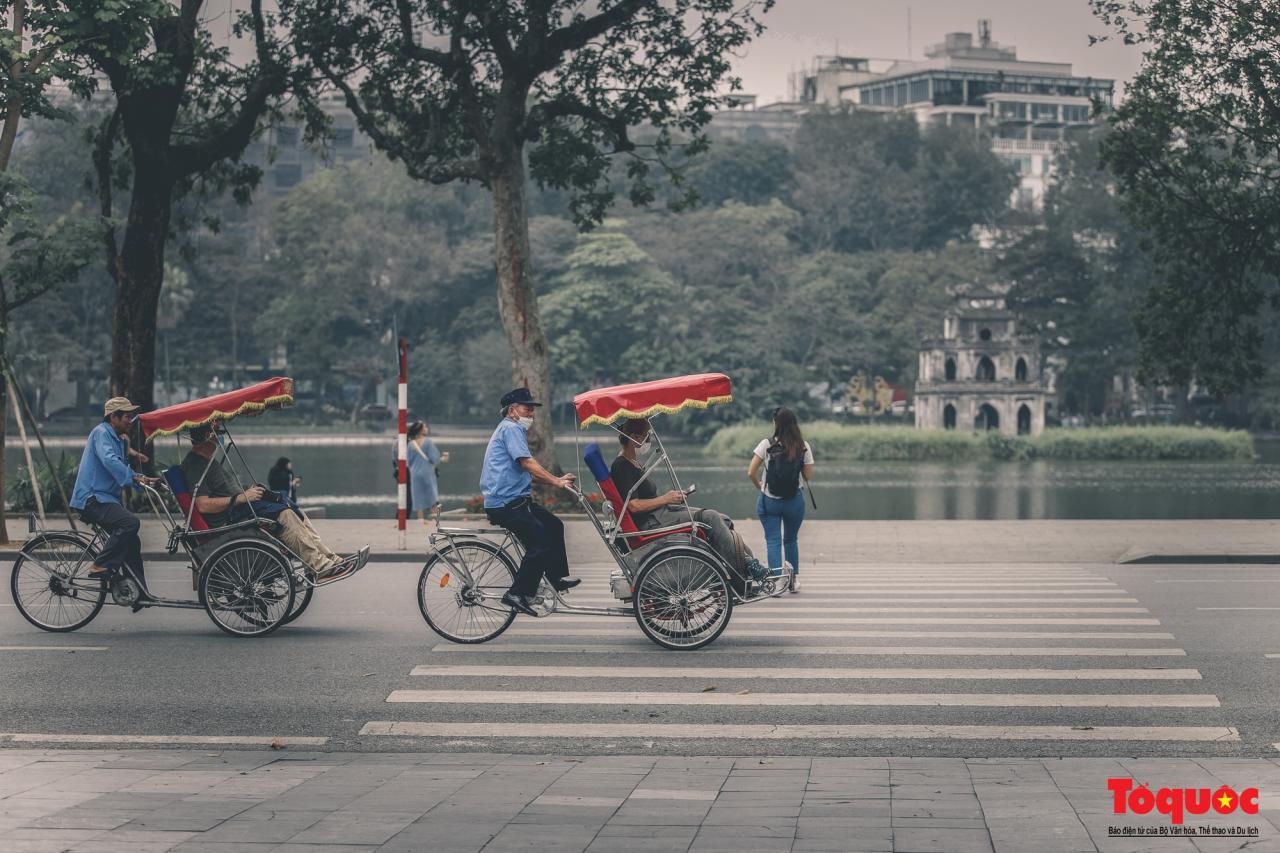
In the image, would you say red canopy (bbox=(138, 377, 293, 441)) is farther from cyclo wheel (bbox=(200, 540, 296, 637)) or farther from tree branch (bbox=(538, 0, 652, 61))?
tree branch (bbox=(538, 0, 652, 61))

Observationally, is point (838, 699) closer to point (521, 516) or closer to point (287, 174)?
point (521, 516)

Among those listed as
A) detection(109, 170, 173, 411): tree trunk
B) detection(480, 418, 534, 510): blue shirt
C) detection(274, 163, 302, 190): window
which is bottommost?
detection(480, 418, 534, 510): blue shirt

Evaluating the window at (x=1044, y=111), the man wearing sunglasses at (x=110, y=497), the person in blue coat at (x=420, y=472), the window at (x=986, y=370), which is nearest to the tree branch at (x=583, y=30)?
the person in blue coat at (x=420, y=472)

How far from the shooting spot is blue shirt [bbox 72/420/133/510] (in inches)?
540

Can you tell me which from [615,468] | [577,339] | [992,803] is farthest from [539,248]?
[992,803]

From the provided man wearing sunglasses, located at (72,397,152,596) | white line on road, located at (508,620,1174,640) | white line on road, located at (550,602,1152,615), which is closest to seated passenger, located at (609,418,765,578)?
white line on road, located at (508,620,1174,640)

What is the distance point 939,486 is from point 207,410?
4799cm

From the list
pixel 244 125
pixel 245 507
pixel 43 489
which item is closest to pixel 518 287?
pixel 244 125

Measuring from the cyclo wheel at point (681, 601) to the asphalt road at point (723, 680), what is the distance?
229mm

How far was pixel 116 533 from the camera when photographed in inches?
540

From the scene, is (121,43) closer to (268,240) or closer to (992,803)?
(992,803)

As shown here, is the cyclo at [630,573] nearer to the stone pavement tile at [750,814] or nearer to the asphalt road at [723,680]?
the asphalt road at [723,680]

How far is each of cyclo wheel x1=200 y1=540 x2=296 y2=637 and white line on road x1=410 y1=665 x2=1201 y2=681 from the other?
2051 mm

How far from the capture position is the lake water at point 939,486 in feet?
A: 151
